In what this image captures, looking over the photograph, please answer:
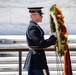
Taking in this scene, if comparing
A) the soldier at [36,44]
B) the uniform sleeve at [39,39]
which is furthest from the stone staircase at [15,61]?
the uniform sleeve at [39,39]

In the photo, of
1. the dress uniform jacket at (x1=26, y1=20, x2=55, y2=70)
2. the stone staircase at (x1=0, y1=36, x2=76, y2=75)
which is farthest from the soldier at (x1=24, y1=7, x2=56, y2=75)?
the stone staircase at (x1=0, y1=36, x2=76, y2=75)

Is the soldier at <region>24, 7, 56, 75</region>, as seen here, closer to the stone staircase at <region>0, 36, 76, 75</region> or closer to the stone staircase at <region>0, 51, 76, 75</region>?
the stone staircase at <region>0, 36, 76, 75</region>

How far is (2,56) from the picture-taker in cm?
1016

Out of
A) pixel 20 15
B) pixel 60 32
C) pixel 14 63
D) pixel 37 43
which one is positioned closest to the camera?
pixel 37 43

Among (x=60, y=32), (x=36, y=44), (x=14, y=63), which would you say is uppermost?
(x=60, y=32)

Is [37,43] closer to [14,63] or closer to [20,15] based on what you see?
[14,63]

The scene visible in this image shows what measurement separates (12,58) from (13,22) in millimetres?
1601

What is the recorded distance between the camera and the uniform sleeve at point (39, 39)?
19.7 ft

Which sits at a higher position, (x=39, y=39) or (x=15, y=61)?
(x=39, y=39)

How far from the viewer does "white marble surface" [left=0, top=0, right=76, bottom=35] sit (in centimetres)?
1132

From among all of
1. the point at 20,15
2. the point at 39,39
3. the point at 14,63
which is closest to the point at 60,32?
Answer: the point at 39,39

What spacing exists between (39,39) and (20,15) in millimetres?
5415

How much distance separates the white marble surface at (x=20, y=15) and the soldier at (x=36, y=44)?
5035 millimetres

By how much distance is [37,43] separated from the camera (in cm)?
603
